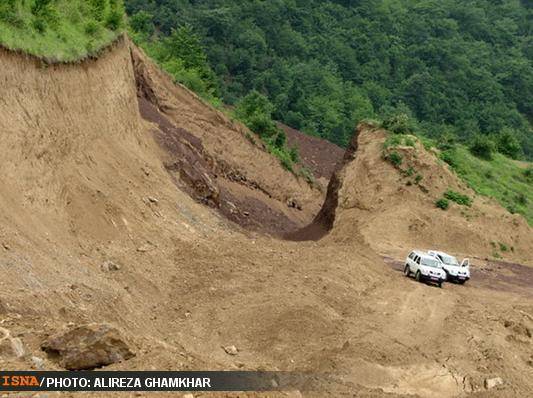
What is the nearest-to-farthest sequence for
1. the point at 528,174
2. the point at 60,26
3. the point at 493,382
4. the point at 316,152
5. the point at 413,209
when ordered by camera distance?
the point at 493,382 < the point at 60,26 < the point at 413,209 < the point at 528,174 < the point at 316,152

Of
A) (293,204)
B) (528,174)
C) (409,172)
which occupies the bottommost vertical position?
(293,204)

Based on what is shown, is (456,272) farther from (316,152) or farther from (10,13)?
(316,152)

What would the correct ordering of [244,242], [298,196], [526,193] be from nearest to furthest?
[244,242] → [526,193] → [298,196]

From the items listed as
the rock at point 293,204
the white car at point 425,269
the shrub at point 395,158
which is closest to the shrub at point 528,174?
the shrub at point 395,158

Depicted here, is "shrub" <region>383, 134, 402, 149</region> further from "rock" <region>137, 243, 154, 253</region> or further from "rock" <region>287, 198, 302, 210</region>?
"rock" <region>137, 243, 154, 253</region>

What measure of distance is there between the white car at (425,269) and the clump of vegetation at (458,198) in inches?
372

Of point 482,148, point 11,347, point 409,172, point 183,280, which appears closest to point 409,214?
point 409,172

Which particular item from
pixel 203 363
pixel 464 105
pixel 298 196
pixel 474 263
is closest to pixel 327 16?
pixel 464 105

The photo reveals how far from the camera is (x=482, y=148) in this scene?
165 ft

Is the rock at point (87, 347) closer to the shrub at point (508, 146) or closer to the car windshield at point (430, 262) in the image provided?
the car windshield at point (430, 262)

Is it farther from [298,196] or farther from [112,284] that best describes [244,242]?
[298,196]

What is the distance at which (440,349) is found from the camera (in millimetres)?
23172

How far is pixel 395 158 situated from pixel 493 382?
2351 centimetres

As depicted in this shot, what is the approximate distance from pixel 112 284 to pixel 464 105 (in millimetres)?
85188
